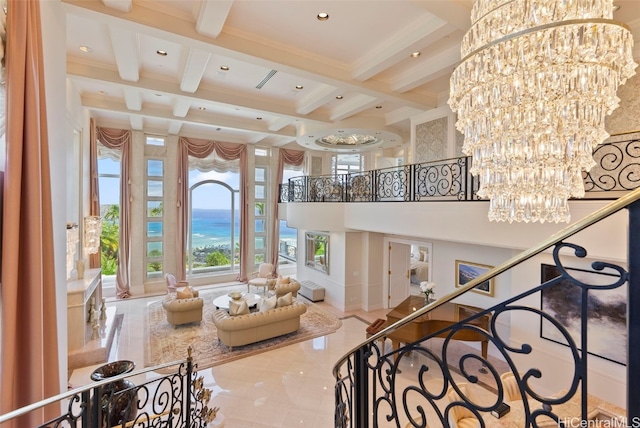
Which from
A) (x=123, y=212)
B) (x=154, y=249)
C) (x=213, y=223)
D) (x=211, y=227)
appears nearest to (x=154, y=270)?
(x=154, y=249)

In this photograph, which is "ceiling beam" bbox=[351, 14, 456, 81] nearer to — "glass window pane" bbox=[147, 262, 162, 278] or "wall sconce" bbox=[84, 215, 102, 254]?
"wall sconce" bbox=[84, 215, 102, 254]

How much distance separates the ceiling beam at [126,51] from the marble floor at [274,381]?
5.28 meters

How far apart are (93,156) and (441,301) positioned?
968 cm

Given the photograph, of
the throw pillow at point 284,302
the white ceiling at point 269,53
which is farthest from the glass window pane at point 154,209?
the throw pillow at point 284,302

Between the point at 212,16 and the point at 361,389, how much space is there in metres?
4.40

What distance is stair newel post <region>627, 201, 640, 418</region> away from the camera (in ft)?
2.94

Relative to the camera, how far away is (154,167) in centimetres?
1006

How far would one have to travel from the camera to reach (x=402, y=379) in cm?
545

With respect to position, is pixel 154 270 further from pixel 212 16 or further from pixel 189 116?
pixel 212 16

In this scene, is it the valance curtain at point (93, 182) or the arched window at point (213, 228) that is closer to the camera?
the valance curtain at point (93, 182)

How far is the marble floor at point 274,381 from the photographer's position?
4.34 m

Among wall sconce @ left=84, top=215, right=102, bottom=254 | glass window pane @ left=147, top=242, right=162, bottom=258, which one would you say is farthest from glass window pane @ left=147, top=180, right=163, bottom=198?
wall sconce @ left=84, top=215, right=102, bottom=254

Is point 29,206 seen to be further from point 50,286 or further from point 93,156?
point 93,156

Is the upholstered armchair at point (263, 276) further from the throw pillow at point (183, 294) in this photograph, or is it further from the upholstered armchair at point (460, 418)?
the upholstered armchair at point (460, 418)
